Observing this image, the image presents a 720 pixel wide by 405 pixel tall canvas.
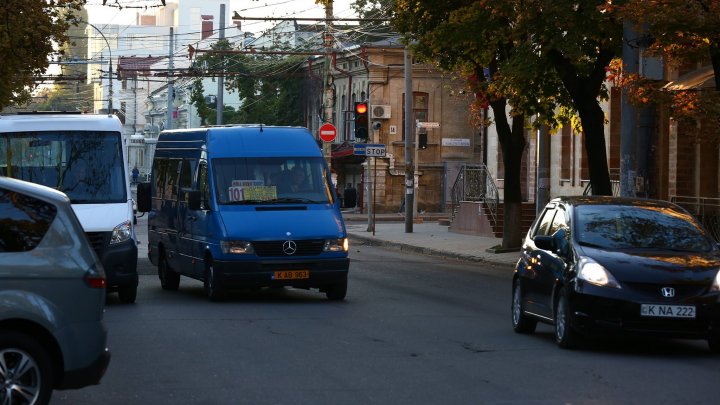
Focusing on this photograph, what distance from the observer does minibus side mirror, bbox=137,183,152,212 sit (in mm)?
20031

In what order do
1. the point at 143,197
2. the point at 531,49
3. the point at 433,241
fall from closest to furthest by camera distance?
the point at 143,197 → the point at 531,49 → the point at 433,241

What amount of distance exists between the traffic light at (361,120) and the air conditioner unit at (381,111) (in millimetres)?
20478

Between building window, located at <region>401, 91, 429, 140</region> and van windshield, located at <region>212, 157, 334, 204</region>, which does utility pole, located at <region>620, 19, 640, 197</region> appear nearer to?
van windshield, located at <region>212, 157, 334, 204</region>

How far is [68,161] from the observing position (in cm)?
1891

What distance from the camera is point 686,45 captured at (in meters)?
20.5

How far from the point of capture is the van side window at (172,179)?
21.3 meters

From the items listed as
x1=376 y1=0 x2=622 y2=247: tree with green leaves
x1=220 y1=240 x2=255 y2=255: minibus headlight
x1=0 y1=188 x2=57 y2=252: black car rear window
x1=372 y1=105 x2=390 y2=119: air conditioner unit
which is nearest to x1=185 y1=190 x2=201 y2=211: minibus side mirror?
x1=220 y1=240 x2=255 y2=255: minibus headlight

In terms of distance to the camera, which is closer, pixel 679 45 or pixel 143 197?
pixel 143 197

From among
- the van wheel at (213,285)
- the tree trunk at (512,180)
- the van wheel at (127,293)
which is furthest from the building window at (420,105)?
the van wheel at (127,293)

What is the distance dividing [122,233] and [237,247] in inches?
60.3

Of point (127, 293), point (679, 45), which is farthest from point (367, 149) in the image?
point (127, 293)

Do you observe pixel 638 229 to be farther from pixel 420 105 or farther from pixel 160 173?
pixel 420 105

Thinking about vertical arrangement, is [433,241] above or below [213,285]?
below

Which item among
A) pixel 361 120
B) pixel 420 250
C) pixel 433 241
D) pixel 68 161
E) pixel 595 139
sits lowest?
pixel 420 250
